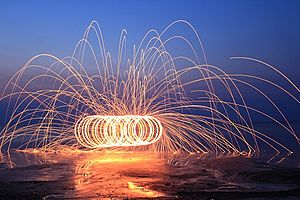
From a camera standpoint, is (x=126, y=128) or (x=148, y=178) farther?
(x=126, y=128)

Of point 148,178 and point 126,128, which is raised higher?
point 126,128

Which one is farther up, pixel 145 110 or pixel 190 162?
pixel 145 110

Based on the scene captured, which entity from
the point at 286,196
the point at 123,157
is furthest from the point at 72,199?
the point at 123,157

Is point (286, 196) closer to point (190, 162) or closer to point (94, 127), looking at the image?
point (190, 162)

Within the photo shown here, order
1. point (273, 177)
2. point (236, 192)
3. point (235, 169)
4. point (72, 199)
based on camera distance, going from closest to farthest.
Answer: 1. point (72, 199)
2. point (236, 192)
3. point (273, 177)
4. point (235, 169)

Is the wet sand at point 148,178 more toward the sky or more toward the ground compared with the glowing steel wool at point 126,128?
more toward the ground

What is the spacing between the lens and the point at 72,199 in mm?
10445

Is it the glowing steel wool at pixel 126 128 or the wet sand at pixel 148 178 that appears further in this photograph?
the glowing steel wool at pixel 126 128

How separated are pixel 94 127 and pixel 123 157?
2002 millimetres

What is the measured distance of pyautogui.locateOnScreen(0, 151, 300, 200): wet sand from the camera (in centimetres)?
1113

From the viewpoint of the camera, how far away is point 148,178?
13.7 m

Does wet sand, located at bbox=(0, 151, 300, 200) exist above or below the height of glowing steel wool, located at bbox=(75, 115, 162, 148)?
below

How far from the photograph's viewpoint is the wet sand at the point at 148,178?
36.5 ft

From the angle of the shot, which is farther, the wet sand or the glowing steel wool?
the glowing steel wool
